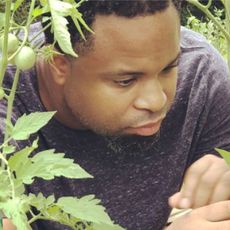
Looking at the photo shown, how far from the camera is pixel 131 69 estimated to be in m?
0.94

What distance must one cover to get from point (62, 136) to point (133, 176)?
17cm

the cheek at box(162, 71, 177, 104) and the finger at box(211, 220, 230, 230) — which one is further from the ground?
the cheek at box(162, 71, 177, 104)

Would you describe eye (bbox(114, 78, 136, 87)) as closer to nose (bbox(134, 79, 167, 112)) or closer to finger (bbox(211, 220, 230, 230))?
nose (bbox(134, 79, 167, 112))

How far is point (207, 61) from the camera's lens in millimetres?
1310

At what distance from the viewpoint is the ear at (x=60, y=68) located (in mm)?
995

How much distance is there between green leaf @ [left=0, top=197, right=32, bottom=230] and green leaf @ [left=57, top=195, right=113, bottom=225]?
8 centimetres

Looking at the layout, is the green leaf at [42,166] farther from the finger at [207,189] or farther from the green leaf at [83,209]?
the finger at [207,189]

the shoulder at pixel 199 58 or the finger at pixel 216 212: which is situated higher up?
the shoulder at pixel 199 58

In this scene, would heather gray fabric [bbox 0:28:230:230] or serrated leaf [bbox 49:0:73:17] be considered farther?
heather gray fabric [bbox 0:28:230:230]

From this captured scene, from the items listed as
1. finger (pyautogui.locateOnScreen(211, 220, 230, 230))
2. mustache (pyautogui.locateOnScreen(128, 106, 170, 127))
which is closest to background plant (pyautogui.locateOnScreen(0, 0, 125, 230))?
finger (pyautogui.locateOnScreen(211, 220, 230, 230))

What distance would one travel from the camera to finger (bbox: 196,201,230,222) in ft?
2.71

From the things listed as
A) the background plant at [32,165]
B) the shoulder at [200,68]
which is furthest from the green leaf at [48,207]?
the shoulder at [200,68]

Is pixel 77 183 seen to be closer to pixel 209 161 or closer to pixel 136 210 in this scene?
pixel 136 210

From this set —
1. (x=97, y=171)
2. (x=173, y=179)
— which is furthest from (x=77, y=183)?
(x=173, y=179)
